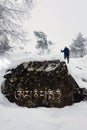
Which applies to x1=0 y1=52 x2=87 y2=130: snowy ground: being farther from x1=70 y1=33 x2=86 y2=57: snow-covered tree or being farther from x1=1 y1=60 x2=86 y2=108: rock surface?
x1=70 y1=33 x2=86 y2=57: snow-covered tree

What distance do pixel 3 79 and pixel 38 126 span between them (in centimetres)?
347

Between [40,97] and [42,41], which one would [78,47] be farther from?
[40,97]

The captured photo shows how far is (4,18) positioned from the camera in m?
17.1

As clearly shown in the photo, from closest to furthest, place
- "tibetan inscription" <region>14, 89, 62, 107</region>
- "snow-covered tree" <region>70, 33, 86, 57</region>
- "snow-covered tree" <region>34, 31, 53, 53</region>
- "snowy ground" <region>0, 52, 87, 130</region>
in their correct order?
"snowy ground" <region>0, 52, 87, 130</region> → "tibetan inscription" <region>14, 89, 62, 107</region> → "snow-covered tree" <region>34, 31, 53, 53</region> → "snow-covered tree" <region>70, 33, 86, 57</region>

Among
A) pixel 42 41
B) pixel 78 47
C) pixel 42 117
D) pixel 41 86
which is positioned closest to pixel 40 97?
pixel 41 86

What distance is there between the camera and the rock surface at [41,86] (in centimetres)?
1185

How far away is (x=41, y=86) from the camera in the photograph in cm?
1203

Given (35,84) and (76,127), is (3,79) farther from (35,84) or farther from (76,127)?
(76,127)

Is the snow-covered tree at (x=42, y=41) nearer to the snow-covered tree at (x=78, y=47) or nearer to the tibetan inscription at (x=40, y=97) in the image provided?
the snow-covered tree at (x=78, y=47)

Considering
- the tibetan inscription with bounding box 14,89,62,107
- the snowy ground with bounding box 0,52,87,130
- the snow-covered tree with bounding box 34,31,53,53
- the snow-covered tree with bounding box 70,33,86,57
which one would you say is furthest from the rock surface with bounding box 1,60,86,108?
the snow-covered tree with bounding box 70,33,86,57

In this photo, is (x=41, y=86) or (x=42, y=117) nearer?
(x=42, y=117)

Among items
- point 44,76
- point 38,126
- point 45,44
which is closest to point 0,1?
point 44,76

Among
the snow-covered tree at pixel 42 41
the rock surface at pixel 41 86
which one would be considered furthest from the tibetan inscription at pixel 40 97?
the snow-covered tree at pixel 42 41

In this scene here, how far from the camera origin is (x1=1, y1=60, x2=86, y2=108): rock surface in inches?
467
